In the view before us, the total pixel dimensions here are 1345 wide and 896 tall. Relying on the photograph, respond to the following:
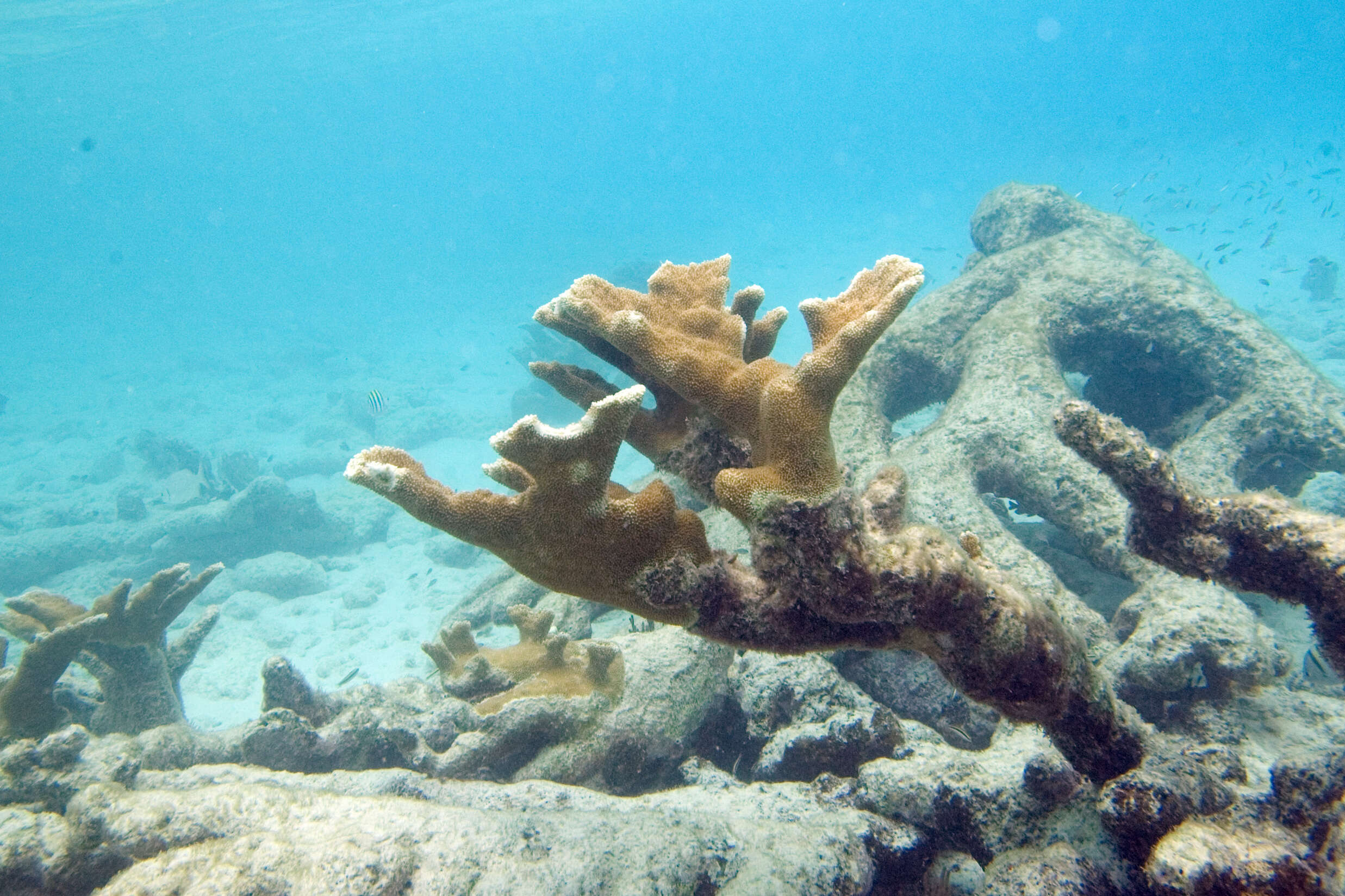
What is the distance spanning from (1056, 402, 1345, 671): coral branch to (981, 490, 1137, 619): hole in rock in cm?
323

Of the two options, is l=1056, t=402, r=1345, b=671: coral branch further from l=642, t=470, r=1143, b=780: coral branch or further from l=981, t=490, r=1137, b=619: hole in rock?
l=981, t=490, r=1137, b=619: hole in rock

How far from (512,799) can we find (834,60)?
688 ft

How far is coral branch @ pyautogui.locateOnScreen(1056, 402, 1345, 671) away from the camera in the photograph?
7.79 feet

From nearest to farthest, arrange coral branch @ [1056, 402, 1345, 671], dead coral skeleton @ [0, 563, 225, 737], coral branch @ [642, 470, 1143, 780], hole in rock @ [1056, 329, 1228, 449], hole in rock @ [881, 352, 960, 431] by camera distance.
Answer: coral branch @ [642, 470, 1143, 780] < coral branch @ [1056, 402, 1345, 671] < dead coral skeleton @ [0, 563, 225, 737] < hole in rock @ [1056, 329, 1228, 449] < hole in rock @ [881, 352, 960, 431]

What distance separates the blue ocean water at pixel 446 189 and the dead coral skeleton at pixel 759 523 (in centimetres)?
1038

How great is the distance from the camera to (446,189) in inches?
6658

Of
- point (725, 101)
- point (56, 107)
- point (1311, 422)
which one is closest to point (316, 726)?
point (1311, 422)

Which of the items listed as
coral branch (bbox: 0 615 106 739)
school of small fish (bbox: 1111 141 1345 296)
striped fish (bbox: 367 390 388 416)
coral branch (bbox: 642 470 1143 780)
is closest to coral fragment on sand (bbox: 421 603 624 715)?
coral branch (bbox: 642 470 1143 780)

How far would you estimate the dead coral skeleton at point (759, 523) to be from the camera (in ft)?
6.48

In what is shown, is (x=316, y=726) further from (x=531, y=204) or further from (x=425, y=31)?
(x=531, y=204)

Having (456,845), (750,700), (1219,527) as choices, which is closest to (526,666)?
(750,700)

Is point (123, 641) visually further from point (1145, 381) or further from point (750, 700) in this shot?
point (1145, 381)

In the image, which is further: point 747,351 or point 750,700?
point 750,700

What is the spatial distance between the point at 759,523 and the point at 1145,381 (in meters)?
8.92
